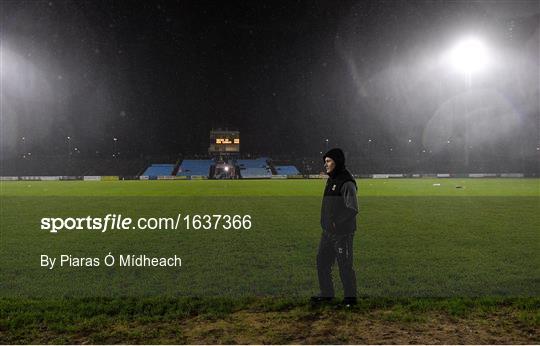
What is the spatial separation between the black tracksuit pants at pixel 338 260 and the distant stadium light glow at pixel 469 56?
40263 millimetres

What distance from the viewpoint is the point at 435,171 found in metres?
86.1

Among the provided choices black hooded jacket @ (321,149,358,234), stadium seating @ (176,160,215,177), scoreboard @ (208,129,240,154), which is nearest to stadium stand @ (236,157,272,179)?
scoreboard @ (208,129,240,154)

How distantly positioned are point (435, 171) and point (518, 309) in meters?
84.4

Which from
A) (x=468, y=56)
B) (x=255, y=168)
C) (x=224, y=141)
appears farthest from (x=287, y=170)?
(x=468, y=56)

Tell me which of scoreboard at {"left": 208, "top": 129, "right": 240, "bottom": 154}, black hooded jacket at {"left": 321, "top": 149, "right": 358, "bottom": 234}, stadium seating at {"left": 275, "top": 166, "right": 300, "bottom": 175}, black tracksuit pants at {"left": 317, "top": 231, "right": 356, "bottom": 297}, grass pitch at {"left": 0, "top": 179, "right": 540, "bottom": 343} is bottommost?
grass pitch at {"left": 0, "top": 179, "right": 540, "bottom": 343}

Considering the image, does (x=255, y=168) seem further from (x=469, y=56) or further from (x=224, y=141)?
(x=469, y=56)

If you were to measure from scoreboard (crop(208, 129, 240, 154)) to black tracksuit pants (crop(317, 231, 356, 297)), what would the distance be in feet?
275

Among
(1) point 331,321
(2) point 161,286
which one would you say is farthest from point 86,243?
(1) point 331,321

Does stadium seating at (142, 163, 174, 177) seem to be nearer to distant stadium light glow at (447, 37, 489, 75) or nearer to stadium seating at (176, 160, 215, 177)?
stadium seating at (176, 160, 215, 177)

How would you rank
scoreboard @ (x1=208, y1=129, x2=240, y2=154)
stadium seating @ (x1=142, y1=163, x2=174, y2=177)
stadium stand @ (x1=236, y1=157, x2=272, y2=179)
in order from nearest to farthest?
stadium stand @ (x1=236, y1=157, x2=272, y2=179), scoreboard @ (x1=208, y1=129, x2=240, y2=154), stadium seating @ (x1=142, y1=163, x2=174, y2=177)

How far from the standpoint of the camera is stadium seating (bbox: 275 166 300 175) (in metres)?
93.0

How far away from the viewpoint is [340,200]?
641 centimetres

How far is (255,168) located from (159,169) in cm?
2088

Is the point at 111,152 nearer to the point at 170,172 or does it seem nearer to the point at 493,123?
the point at 170,172
